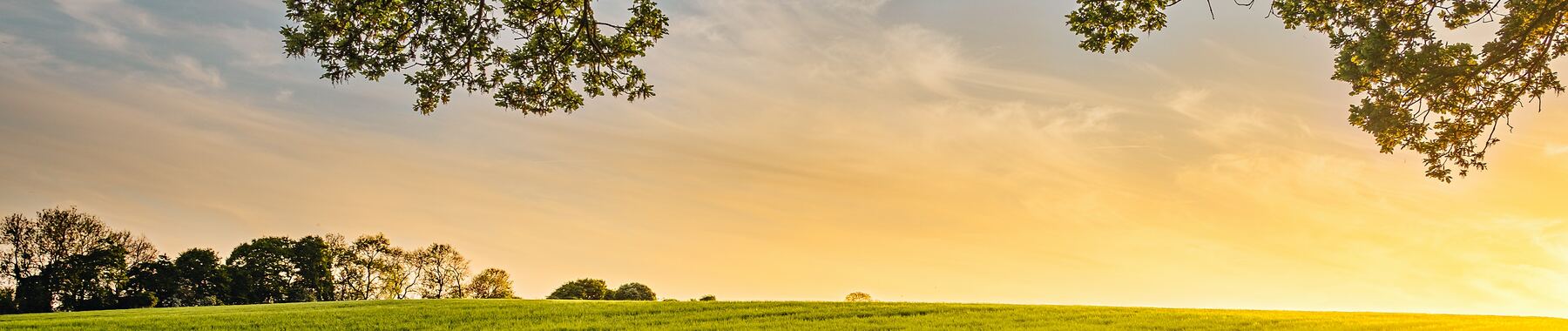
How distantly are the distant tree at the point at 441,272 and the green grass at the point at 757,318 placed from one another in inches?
1619

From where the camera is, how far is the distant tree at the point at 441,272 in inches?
2987

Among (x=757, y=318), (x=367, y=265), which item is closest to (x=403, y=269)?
(x=367, y=265)

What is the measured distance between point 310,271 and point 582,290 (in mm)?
21857

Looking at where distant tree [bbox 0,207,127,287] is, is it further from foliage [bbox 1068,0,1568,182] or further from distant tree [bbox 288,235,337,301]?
foliage [bbox 1068,0,1568,182]

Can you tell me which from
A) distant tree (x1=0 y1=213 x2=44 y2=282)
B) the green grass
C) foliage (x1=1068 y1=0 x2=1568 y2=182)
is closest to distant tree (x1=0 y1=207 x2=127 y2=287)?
distant tree (x1=0 y1=213 x2=44 y2=282)

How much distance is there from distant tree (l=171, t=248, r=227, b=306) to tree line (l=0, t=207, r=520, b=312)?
0.06m

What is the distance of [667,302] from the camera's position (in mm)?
32438

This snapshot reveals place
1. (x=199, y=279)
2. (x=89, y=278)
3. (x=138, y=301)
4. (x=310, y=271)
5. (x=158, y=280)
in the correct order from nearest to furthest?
(x=89, y=278)
(x=138, y=301)
(x=158, y=280)
(x=199, y=279)
(x=310, y=271)

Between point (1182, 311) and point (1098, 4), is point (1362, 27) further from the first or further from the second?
point (1182, 311)

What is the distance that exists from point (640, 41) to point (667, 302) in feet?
68.3

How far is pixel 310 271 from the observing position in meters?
69.1

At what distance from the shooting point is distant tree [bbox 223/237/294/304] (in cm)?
6512

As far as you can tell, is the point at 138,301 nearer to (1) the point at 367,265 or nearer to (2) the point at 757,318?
(1) the point at 367,265

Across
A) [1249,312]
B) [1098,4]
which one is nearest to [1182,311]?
[1249,312]
